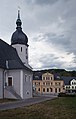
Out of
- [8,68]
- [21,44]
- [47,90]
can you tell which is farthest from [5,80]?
[47,90]

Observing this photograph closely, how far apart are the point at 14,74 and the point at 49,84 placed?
5246 centimetres

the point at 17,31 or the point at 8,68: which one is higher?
the point at 17,31

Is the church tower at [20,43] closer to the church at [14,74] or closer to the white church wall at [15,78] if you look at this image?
the church at [14,74]

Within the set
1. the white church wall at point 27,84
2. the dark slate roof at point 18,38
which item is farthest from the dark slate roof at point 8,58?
the dark slate roof at point 18,38

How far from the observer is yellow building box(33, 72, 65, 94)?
9175 centimetres

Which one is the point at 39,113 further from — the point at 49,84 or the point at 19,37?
the point at 49,84

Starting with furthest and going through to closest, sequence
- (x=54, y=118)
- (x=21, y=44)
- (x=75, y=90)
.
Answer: (x=75, y=90) < (x=21, y=44) < (x=54, y=118)

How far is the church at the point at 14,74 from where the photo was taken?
38406 mm

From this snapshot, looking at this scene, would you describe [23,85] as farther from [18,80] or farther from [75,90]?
[75,90]

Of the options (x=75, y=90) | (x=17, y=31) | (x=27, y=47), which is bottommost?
(x=75, y=90)

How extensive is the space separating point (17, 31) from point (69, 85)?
183ft

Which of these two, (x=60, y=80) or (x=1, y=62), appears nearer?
(x=1, y=62)

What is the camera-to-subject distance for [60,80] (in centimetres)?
9300

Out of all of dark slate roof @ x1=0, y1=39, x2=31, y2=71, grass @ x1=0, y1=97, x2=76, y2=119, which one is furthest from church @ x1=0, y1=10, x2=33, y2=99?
grass @ x1=0, y1=97, x2=76, y2=119
